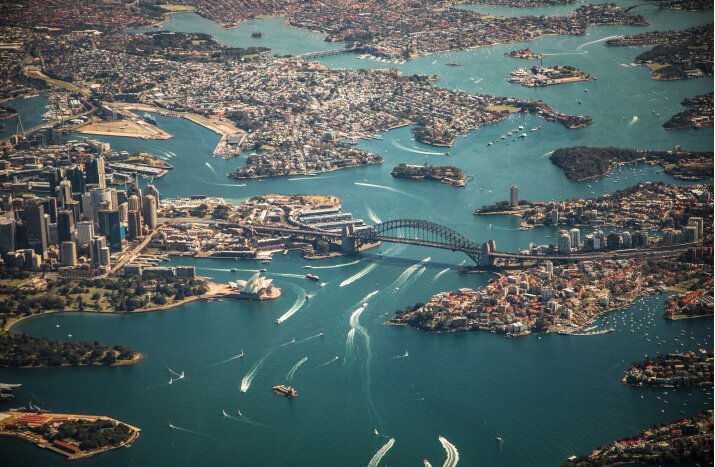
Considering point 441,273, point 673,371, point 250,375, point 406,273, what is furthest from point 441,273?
point 673,371

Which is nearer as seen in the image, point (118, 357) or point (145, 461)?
point (145, 461)

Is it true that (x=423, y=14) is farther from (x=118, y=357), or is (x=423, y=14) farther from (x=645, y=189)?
(x=118, y=357)

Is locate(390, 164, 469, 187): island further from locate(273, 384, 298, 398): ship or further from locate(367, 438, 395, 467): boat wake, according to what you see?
locate(367, 438, 395, 467): boat wake

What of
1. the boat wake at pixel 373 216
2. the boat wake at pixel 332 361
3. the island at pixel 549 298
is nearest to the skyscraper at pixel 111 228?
the boat wake at pixel 373 216

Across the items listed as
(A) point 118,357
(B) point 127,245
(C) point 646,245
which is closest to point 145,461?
(A) point 118,357

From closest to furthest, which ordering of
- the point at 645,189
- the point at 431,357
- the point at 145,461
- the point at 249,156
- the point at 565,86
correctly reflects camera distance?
1. the point at 145,461
2. the point at 431,357
3. the point at 645,189
4. the point at 249,156
5. the point at 565,86

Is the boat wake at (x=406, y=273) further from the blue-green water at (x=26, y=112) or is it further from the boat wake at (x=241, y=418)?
the blue-green water at (x=26, y=112)
